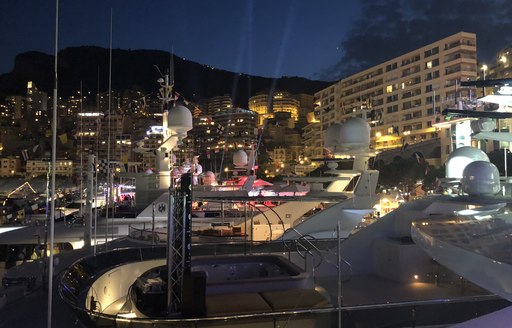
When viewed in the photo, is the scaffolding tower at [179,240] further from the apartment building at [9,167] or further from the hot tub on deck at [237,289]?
the apartment building at [9,167]

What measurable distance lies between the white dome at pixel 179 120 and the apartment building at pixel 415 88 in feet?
117

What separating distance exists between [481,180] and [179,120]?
56.4ft

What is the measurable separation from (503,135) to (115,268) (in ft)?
41.6

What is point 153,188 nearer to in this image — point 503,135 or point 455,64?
point 503,135

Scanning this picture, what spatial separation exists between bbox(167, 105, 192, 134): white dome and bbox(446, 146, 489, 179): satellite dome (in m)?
14.7

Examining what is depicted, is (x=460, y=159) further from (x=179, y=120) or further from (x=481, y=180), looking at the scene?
(x=179, y=120)

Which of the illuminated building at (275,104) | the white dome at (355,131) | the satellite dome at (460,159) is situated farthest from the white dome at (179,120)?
the illuminated building at (275,104)

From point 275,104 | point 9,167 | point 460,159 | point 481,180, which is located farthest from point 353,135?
point 275,104

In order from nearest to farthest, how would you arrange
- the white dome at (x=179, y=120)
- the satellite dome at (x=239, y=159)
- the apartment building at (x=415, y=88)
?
1. the white dome at (x=179, y=120)
2. the satellite dome at (x=239, y=159)
3. the apartment building at (x=415, y=88)

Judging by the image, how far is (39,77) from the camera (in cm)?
19362

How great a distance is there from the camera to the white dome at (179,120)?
24797 millimetres

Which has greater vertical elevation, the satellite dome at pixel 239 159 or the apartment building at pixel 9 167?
the apartment building at pixel 9 167

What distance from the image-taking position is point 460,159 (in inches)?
631

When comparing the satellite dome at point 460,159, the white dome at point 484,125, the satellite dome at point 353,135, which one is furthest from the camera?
the satellite dome at point 353,135
